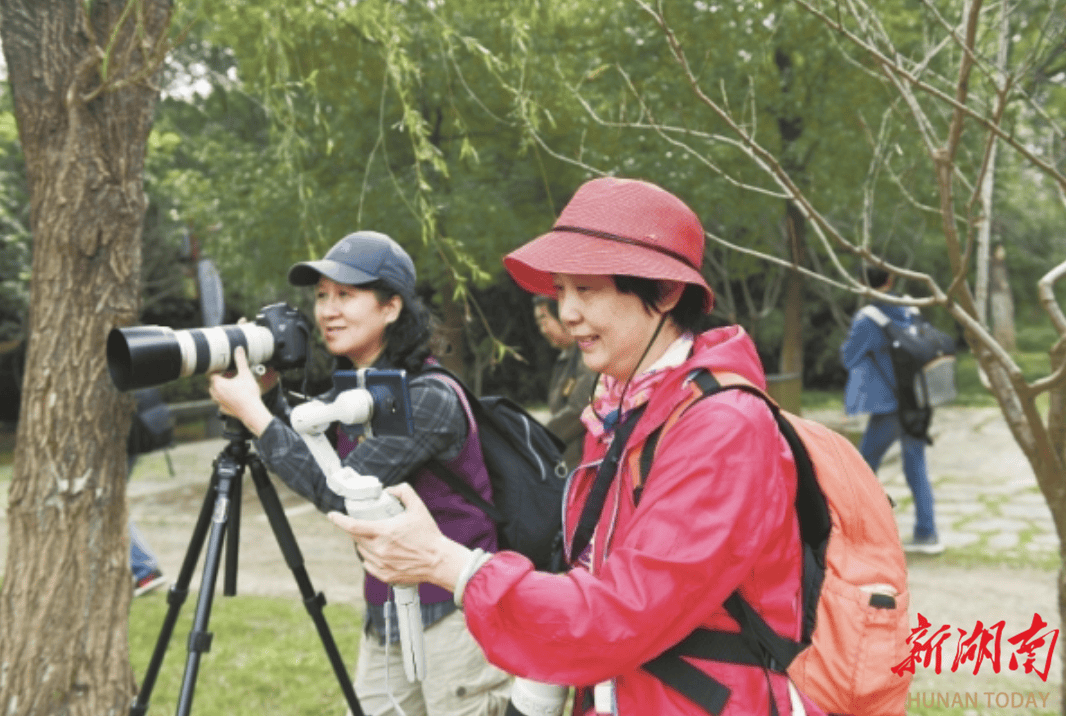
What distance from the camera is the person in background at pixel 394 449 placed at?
2248 mm

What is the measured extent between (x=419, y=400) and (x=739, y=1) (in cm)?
702

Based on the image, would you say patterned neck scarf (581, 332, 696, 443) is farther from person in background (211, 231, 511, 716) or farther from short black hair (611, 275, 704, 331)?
person in background (211, 231, 511, 716)

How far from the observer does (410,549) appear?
1384 mm

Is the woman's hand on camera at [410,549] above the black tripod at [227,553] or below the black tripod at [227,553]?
above

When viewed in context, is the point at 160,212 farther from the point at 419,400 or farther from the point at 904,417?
the point at 419,400

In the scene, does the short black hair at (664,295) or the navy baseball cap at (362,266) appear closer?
the short black hair at (664,295)

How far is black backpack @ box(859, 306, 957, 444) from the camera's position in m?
5.82

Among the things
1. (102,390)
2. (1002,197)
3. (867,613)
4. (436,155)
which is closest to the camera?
(867,613)

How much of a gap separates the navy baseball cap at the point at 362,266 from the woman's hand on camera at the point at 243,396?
0.31m

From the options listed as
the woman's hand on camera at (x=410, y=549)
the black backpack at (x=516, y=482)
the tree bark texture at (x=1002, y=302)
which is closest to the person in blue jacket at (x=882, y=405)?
the black backpack at (x=516, y=482)

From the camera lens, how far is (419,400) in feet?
7.47

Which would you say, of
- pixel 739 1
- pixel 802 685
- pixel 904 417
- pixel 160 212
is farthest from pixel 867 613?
pixel 160 212

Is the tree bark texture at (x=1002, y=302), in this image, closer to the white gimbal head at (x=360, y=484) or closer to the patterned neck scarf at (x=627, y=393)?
the patterned neck scarf at (x=627, y=393)

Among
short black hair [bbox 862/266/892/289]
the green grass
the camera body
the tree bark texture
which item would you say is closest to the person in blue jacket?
short black hair [bbox 862/266/892/289]
